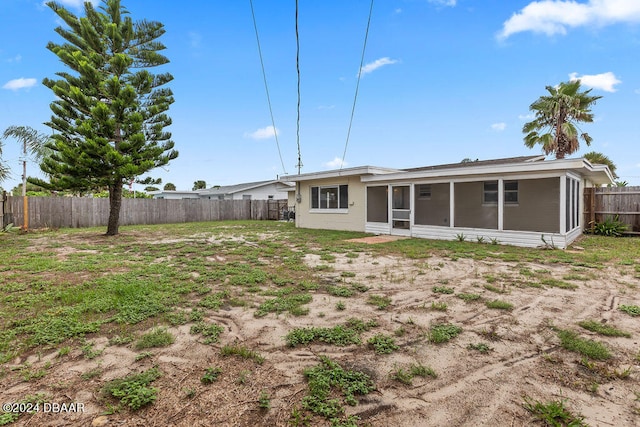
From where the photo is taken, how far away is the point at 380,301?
369 cm

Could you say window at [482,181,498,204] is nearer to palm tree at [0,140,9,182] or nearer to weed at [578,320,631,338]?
weed at [578,320,631,338]

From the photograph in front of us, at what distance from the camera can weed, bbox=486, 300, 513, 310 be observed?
344 centimetres

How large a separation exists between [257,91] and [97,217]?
10356 millimetres

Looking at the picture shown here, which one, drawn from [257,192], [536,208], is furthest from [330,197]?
[257,192]

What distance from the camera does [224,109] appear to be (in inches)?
618

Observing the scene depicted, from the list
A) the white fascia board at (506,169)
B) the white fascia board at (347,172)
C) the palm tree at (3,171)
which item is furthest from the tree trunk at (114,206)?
the white fascia board at (506,169)

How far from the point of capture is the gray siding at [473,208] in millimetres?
8828

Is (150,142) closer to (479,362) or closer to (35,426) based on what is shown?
(35,426)

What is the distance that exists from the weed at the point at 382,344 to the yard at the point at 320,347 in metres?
0.02

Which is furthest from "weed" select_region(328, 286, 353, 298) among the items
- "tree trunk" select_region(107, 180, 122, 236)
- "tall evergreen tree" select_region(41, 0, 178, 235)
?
"tree trunk" select_region(107, 180, 122, 236)

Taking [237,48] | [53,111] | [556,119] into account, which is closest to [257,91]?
[237,48]

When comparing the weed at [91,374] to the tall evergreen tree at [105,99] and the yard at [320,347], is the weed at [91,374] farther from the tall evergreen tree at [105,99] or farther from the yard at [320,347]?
the tall evergreen tree at [105,99]

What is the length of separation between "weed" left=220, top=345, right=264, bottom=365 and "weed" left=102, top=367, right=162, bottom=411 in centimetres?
49

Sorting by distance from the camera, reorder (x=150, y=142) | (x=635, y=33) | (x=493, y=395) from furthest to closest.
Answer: (x=150, y=142)
(x=635, y=33)
(x=493, y=395)
